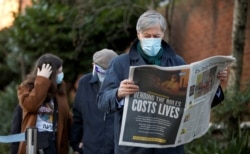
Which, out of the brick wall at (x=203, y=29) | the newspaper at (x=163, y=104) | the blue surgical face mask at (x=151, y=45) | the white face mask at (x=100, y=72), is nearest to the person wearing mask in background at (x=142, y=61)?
the blue surgical face mask at (x=151, y=45)

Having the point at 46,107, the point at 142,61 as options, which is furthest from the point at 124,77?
the point at 46,107

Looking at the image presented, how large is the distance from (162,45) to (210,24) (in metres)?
6.91

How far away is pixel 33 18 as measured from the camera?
1161 centimetres

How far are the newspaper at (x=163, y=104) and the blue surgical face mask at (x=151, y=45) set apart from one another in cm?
32

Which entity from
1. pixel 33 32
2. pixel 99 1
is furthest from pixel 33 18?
pixel 99 1

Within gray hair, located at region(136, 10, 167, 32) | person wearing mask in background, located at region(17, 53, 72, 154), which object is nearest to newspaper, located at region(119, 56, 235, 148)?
gray hair, located at region(136, 10, 167, 32)

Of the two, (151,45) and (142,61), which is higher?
(151,45)

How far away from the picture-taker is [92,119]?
17.9 feet

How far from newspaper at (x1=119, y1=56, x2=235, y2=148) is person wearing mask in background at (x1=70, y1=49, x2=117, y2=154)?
5.25 ft

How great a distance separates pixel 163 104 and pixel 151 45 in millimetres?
452

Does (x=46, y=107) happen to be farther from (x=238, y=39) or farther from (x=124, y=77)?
(x=238, y=39)

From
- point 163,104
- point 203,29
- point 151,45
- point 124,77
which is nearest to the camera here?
point 163,104

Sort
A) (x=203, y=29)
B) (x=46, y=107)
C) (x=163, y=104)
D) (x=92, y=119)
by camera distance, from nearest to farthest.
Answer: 1. (x=163, y=104)
2. (x=92, y=119)
3. (x=46, y=107)
4. (x=203, y=29)

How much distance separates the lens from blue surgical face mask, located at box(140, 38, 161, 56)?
3.87 metres
